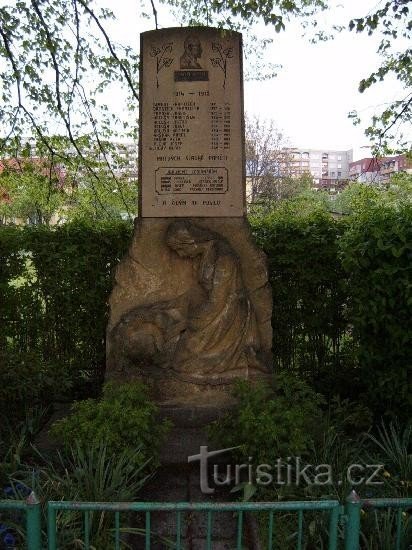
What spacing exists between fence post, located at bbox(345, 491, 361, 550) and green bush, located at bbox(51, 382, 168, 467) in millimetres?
1523

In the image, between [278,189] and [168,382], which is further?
[278,189]

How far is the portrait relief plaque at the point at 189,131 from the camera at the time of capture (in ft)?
15.0

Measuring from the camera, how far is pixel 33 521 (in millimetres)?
1985

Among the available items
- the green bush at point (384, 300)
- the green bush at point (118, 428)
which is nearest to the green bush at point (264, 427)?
the green bush at point (118, 428)

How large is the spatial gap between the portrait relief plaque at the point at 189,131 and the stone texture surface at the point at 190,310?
0.19 m

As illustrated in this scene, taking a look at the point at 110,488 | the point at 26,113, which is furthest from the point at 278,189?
the point at 110,488

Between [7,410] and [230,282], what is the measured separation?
2333 mm

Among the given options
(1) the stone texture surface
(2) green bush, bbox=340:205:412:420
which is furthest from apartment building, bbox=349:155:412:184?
(1) the stone texture surface

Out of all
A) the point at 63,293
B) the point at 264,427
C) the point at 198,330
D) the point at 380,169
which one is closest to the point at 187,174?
the point at 198,330

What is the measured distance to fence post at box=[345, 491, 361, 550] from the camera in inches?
78.2

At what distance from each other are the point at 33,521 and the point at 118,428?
1.42 metres

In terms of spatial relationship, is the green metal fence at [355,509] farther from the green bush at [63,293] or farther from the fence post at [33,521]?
the green bush at [63,293]

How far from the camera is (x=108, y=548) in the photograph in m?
2.66

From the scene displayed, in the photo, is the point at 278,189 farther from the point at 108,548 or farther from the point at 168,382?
the point at 108,548
